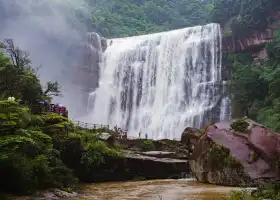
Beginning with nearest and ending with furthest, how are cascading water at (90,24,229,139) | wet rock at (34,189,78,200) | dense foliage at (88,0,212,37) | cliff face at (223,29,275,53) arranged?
1. wet rock at (34,189,78,200)
2. cliff face at (223,29,275,53)
3. cascading water at (90,24,229,139)
4. dense foliage at (88,0,212,37)

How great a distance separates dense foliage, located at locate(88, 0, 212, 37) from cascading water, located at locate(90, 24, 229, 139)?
65.2 feet

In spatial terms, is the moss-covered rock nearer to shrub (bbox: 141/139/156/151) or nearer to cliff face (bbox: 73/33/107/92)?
shrub (bbox: 141/139/156/151)

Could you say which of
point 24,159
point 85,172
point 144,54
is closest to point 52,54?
point 144,54

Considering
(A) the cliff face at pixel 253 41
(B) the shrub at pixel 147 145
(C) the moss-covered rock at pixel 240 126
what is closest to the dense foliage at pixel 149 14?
(A) the cliff face at pixel 253 41

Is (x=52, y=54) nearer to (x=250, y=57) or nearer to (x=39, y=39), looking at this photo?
(x=39, y=39)

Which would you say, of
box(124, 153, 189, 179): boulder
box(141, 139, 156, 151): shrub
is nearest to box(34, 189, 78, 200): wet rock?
box(124, 153, 189, 179): boulder

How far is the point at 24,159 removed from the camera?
10.3 metres

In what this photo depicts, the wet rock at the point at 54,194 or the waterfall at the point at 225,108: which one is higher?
the waterfall at the point at 225,108

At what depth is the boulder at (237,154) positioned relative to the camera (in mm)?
12133

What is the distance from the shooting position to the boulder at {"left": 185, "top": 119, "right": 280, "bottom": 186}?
1213cm

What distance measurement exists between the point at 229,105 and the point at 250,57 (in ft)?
22.9

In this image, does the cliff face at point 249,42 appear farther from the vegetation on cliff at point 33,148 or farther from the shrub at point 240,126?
the vegetation on cliff at point 33,148

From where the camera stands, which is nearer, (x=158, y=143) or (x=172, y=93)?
(x=158, y=143)

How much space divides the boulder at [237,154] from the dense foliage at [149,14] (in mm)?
53852
